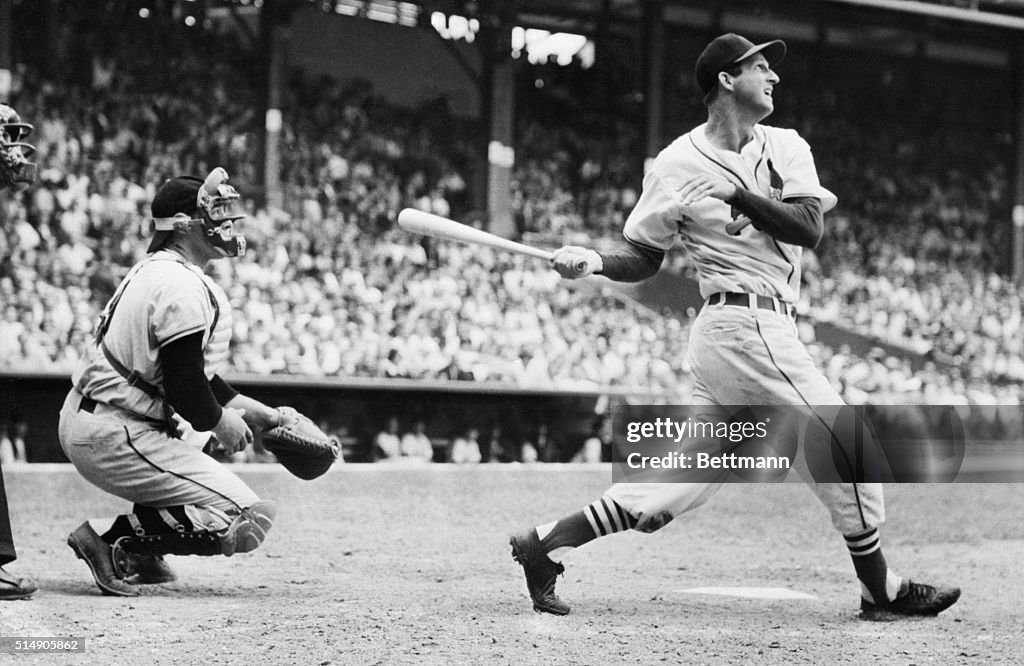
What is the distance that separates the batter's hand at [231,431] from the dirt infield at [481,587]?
544mm

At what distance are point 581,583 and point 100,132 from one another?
1333cm

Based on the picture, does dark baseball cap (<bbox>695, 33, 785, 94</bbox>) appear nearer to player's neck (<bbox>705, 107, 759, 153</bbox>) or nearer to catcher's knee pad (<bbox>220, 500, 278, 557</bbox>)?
player's neck (<bbox>705, 107, 759, 153</bbox>)

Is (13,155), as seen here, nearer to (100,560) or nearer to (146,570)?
(100,560)

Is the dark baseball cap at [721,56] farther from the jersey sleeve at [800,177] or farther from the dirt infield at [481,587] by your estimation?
the dirt infield at [481,587]

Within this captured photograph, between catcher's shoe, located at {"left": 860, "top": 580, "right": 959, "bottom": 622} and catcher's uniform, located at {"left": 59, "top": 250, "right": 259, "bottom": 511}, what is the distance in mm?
2207

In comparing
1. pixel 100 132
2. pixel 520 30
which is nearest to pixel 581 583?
pixel 100 132

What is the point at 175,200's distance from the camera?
445 centimetres

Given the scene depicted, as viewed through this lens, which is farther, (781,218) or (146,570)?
(146,570)

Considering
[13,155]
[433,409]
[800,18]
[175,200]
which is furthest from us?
[800,18]

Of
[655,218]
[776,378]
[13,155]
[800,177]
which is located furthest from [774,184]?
[13,155]

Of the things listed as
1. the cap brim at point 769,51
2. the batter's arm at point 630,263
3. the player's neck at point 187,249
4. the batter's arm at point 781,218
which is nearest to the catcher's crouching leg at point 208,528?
the player's neck at point 187,249

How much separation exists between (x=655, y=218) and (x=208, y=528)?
1.89 meters

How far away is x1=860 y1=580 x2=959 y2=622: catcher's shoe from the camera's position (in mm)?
4270

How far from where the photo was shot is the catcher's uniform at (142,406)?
4.25 m
